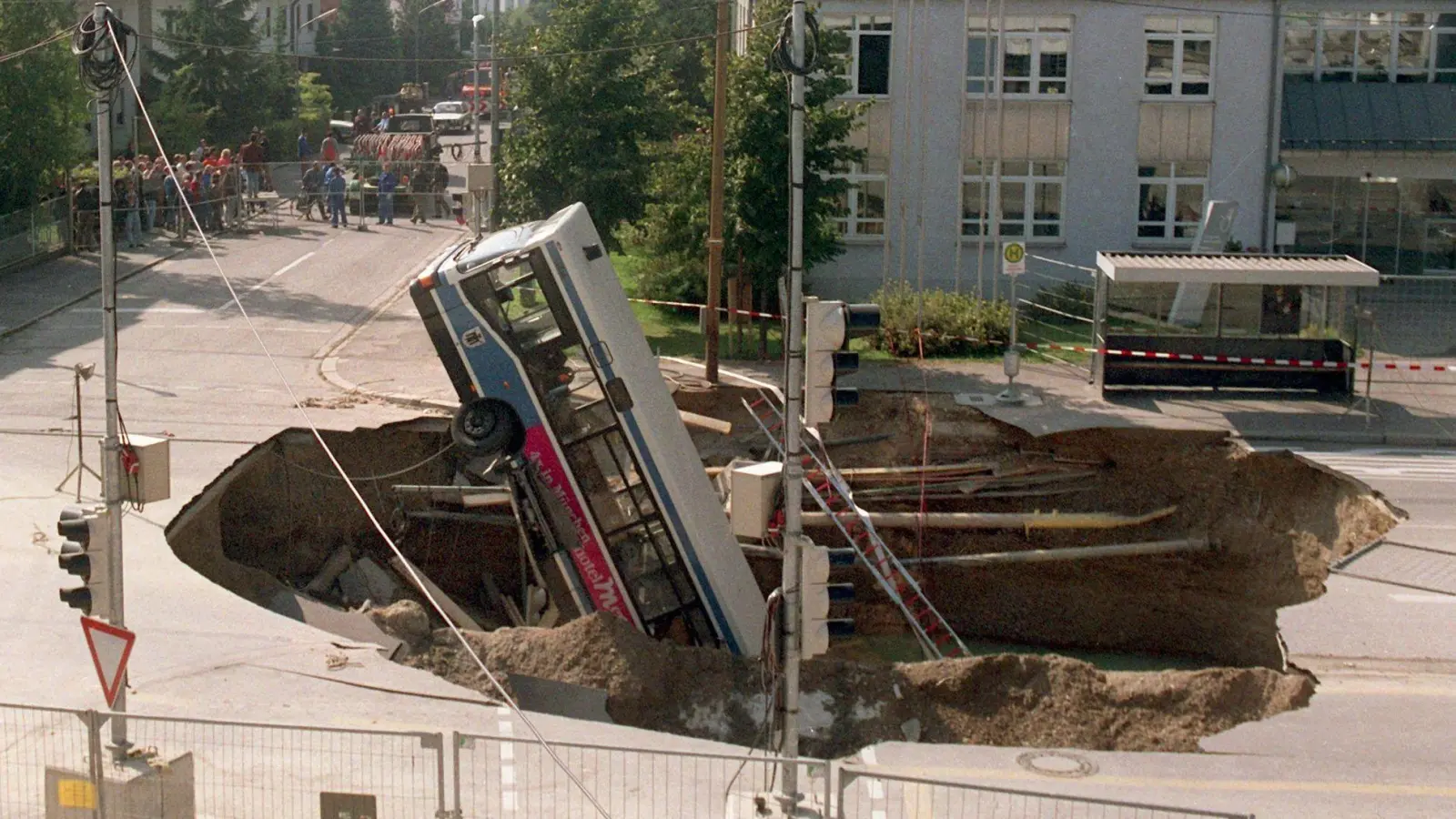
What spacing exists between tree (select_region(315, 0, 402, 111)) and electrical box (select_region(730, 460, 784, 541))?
5786 centimetres

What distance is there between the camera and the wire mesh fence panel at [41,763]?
10055 mm

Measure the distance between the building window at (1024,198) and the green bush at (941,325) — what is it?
640 centimetres

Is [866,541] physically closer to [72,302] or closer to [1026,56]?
[72,302]

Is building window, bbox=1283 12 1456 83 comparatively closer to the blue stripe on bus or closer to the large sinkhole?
the large sinkhole

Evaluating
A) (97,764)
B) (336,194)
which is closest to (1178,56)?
(336,194)

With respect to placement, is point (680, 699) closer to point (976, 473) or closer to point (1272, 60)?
point (976, 473)

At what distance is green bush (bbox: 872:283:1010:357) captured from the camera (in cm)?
2784

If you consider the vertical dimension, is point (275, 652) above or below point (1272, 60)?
below

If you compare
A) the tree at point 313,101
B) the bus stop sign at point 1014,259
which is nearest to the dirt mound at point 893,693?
the bus stop sign at point 1014,259

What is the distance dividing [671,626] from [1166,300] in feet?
39.9

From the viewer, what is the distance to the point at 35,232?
3250cm

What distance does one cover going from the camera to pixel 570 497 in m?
16.6

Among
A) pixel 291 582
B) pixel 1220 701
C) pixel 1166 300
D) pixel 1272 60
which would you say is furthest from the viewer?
pixel 1272 60

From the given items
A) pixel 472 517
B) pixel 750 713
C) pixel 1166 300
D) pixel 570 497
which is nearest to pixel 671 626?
pixel 570 497
